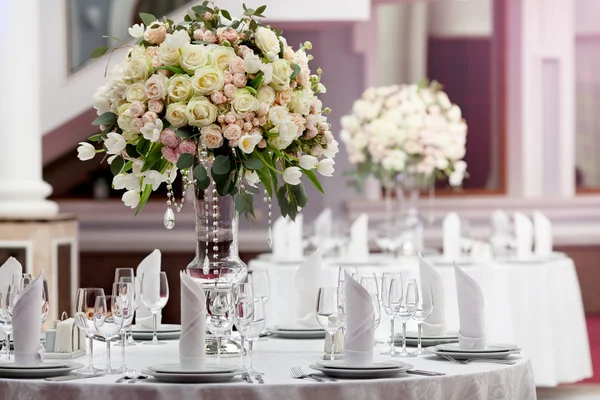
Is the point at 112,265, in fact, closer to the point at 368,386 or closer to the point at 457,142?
the point at 457,142

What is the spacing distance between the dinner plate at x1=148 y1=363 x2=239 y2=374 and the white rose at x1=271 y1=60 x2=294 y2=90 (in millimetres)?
727

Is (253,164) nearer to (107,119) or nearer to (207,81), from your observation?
(207,81)

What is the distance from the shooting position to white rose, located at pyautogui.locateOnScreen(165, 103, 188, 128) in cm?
259

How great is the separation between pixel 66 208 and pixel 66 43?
2210 millimetres

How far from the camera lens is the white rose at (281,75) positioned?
2662 millimetres

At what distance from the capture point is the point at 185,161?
2596 millimetres

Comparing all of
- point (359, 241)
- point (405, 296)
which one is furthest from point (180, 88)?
point (359, 241)

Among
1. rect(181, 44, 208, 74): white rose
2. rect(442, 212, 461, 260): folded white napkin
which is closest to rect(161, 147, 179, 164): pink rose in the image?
rect(181, 44, 208, 74): white rose

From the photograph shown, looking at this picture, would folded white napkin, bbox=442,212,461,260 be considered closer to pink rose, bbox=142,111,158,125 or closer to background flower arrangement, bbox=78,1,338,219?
background flower arrangement, bbox=78,1,338,219

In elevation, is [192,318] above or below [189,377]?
above

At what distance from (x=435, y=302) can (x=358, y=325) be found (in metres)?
0.60

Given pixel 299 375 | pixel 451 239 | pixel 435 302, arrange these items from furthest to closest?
pixel 451 239 → pixel 435 302 → pixel 299 375

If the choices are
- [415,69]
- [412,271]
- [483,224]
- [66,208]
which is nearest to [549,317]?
[412,271]

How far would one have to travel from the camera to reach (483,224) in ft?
27.6
